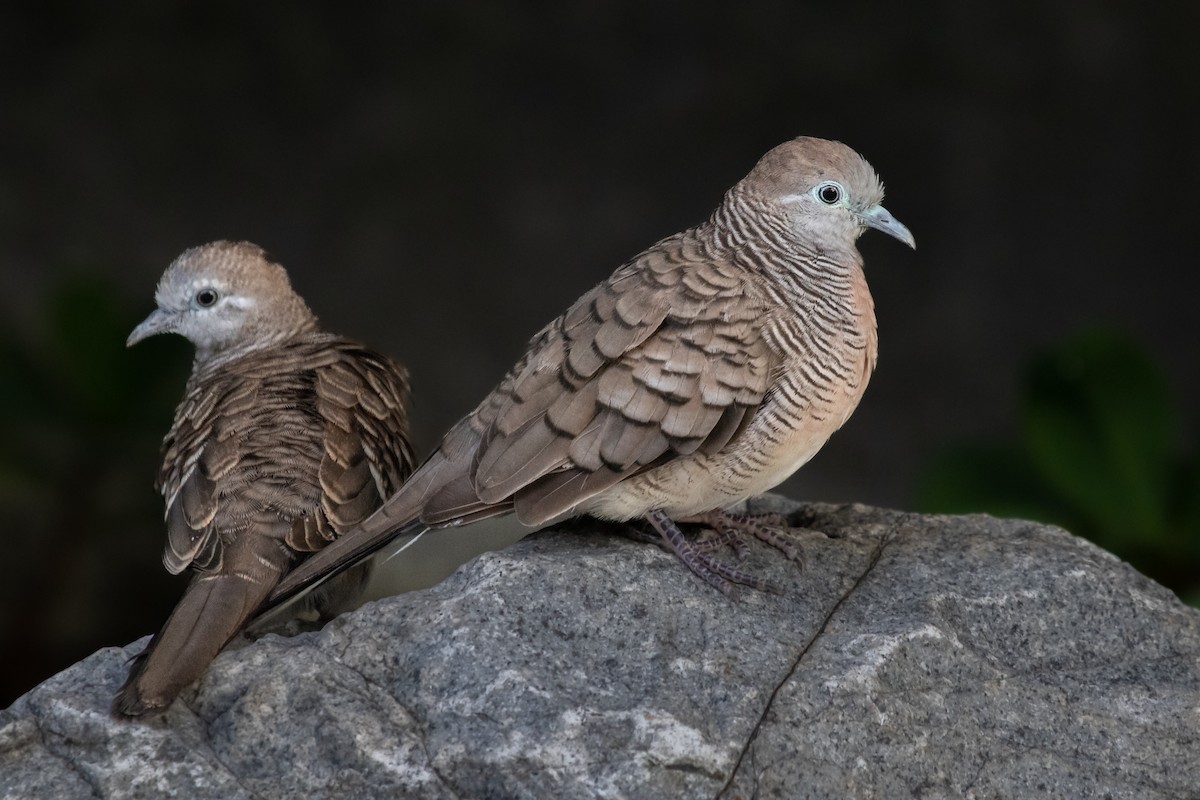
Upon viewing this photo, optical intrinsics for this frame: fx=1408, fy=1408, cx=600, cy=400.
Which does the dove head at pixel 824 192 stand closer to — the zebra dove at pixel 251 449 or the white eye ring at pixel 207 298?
the zebra dove at pixel 251 449

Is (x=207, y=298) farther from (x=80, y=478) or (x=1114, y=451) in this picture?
(x=1114, y=451)

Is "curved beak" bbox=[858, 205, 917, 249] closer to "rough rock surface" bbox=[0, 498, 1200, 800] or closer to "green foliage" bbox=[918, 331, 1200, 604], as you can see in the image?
"rough rock surface" bbox=[0, 498, 1200, 800]

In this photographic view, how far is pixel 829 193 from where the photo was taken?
12.2 ft

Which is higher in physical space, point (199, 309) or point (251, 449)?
point (199, 309)

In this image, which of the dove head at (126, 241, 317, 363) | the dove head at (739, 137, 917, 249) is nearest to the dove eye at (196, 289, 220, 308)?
the dove head at (126, 241, 317, 363)

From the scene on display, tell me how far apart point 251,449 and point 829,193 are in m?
1.70

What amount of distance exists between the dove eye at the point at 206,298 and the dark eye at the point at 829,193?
1.90 meters

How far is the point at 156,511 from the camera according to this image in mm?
7273

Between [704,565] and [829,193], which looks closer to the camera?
[704,565]

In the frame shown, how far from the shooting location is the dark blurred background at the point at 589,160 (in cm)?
871

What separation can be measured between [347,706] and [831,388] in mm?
1438

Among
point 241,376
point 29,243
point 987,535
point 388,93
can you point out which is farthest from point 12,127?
point 987,535

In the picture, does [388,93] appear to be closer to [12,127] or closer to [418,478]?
[12,127]

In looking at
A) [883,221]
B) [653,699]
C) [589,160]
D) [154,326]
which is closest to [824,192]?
[883,221]
